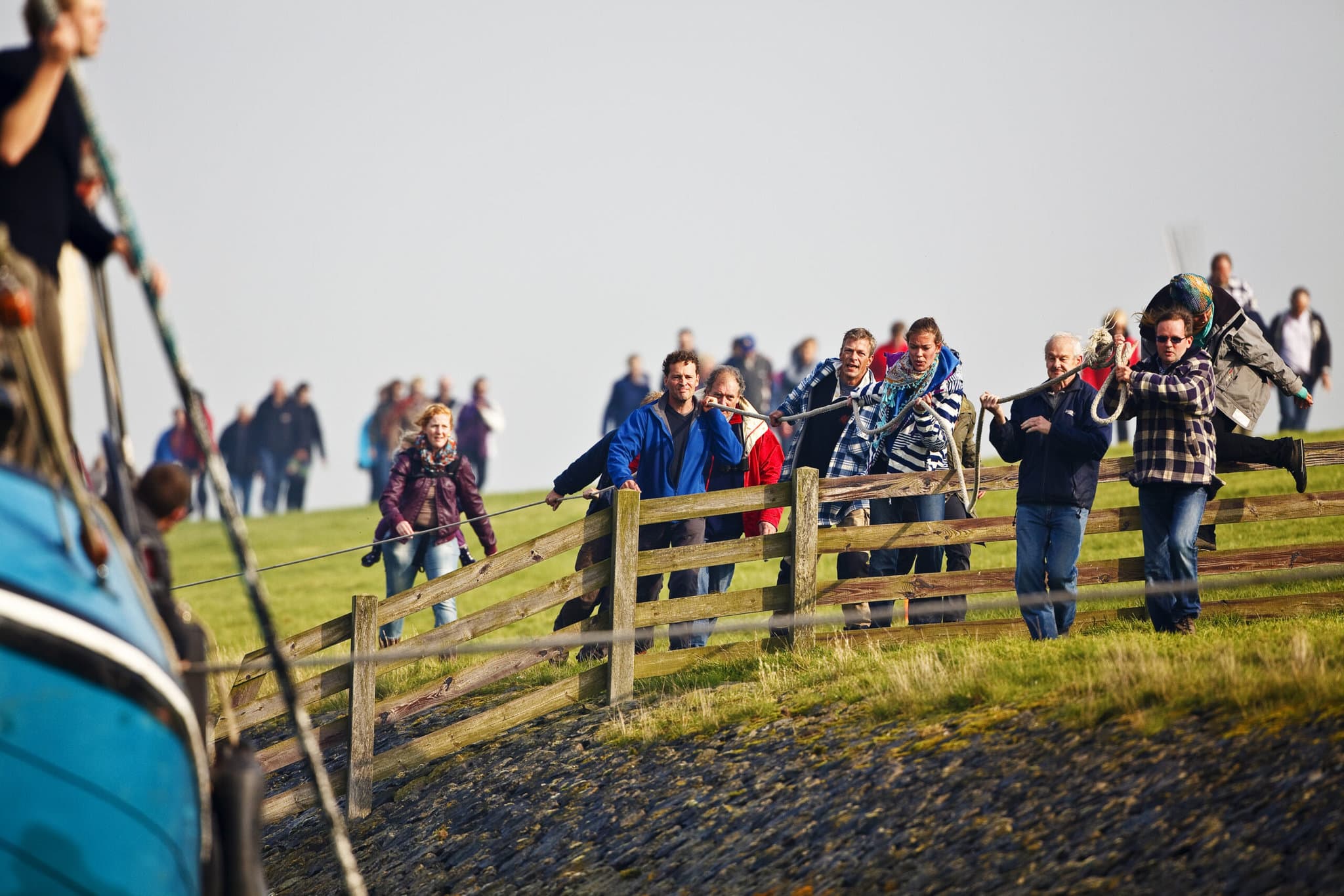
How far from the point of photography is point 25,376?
4.93 m

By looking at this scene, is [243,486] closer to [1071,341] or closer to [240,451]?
[240,451]

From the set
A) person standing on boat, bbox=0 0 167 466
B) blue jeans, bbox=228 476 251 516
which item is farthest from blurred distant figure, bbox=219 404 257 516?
person standing on boat, bbox=0 0 167 466

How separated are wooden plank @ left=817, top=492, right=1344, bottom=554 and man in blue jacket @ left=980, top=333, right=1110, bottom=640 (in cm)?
36

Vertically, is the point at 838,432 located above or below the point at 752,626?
above

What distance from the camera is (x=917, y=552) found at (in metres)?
10.3

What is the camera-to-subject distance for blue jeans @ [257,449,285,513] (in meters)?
26.2

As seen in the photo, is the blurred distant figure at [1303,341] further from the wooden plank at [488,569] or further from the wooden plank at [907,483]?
the wooden plank at [488,569]

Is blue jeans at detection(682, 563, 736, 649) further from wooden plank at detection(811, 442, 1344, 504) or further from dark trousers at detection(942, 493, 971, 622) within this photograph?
dark trousers at detection(942, 493, 971, 622)

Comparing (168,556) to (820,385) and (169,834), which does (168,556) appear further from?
(820,385)

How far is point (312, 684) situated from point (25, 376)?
5181 millimetres

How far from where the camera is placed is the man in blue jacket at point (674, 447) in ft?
33.4

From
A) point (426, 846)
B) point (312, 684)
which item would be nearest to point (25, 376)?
point (426, 846)

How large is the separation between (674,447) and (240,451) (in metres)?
17.8

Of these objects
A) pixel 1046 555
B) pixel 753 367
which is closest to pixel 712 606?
pixel 1046 555
